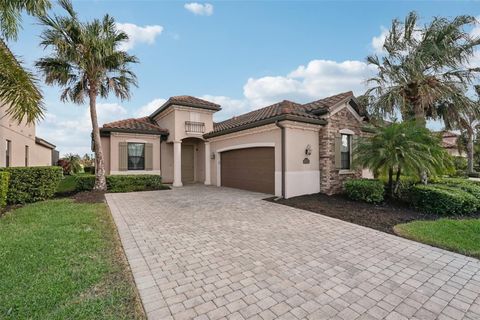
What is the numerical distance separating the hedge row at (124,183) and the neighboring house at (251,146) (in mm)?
1914

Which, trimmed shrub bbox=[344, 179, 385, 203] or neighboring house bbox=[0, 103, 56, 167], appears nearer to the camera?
trimmed shrub bbox=[344, 179, 385, 203]

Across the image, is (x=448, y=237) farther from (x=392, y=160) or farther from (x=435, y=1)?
(x=435, y=1)

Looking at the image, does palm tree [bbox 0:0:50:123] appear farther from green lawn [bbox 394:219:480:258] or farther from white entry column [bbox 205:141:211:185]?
green lawn [bbox 394:219:480:258]

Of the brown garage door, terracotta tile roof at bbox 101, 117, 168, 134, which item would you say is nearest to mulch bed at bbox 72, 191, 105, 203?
terracotta tile roof at bbox 101, 117, 168, 134

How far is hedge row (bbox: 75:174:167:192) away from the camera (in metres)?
12.0

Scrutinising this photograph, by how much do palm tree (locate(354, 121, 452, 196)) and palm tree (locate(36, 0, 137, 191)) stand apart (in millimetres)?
12465

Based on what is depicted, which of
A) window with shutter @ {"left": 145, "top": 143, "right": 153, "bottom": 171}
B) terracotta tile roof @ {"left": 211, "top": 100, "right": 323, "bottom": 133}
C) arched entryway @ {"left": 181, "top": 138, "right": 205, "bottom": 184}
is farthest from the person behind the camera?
arched entryway @ {"left": 181, "top": 138, "right": 205, "bottom": 184}

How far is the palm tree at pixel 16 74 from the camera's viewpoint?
6.58 metres

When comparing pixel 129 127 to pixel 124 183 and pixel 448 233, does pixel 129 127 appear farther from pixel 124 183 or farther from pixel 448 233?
pixel 448 233

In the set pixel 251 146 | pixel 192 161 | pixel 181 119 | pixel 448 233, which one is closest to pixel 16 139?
pixel 181 119

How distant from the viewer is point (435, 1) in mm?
9438

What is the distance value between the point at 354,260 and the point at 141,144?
1410cm

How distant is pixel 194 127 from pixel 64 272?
12627 millimetres

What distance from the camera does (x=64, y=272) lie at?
3.56 metres
